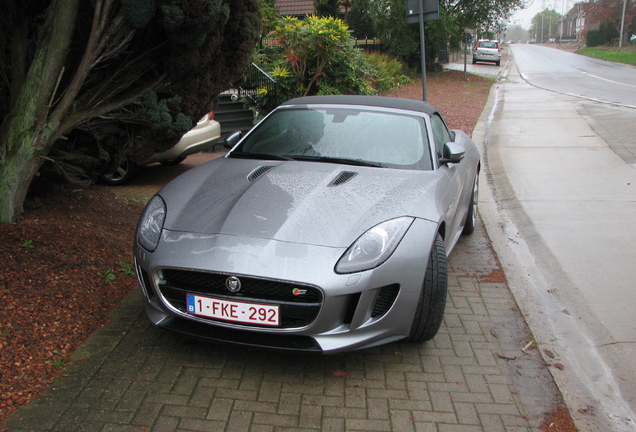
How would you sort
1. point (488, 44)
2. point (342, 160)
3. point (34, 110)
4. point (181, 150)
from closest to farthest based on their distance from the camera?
point (342, 160) → point (34, 110) → point (181, 150) → point (488, 44)

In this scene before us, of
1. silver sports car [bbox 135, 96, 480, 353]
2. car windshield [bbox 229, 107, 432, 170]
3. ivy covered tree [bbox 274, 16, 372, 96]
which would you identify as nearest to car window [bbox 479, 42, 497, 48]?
ivy covered tree [bbox 274, 16, 372, 96]

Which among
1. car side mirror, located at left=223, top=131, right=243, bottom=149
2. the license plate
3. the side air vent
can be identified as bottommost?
the license plate

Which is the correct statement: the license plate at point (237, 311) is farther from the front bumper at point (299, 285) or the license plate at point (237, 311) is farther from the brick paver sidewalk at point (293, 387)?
the brick paver sidewalk at point (293, 387)

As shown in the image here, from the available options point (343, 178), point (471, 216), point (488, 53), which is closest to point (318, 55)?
point (471, 216)

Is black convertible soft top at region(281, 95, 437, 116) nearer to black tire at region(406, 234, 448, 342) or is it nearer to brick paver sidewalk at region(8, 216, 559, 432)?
black tire at region(406, 234, 448, 342)

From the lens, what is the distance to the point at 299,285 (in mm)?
2939

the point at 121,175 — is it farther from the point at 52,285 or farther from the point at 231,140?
the point at 52,285

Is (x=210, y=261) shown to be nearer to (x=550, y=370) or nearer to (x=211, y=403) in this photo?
(x=211, y=403)

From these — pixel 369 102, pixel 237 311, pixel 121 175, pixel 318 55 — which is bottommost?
pixel 121 175

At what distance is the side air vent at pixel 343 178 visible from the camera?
3.76m

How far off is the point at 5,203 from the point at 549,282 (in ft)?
14.8

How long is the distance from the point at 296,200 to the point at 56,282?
5.97 ft

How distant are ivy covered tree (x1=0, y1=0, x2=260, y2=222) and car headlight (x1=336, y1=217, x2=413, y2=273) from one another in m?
2.68

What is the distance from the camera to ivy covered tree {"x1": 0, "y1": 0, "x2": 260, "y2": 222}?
4.61m
